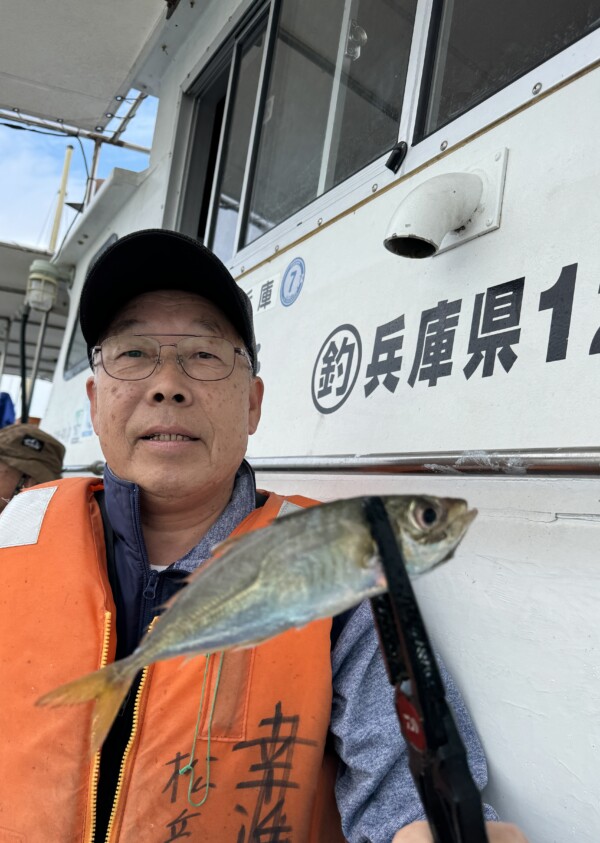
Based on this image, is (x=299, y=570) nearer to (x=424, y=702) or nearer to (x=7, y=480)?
(x=424, y=702)

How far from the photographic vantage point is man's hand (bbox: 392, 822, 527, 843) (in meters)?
1.02

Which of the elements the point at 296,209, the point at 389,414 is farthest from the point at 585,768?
the point at 296,209

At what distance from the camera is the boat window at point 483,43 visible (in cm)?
194

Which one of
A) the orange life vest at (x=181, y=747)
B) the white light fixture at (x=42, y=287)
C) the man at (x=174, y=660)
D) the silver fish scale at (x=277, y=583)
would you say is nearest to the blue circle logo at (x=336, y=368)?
the man at (x=174, y=660)

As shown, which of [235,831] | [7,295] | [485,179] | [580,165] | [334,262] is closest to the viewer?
[235,831]

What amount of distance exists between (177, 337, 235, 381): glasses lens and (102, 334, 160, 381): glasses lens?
0.25ft

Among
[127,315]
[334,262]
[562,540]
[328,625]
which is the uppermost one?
[334,262]

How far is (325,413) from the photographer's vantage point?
7.35 ft

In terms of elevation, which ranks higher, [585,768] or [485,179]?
[485,179]

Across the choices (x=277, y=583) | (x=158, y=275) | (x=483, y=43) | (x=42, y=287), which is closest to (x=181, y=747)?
(x=277, y=583)

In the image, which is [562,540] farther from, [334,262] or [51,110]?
[51,110]

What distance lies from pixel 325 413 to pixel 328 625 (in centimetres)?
95

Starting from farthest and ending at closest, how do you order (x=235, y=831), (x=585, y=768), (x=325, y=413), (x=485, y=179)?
1. (x=325, y=413)
2. (x=485, y=179)
3. (x=235, y=831)
4. (x=585, y=768)

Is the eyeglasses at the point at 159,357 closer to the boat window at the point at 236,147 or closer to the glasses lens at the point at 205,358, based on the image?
the glasses lens at the point at 205,358
